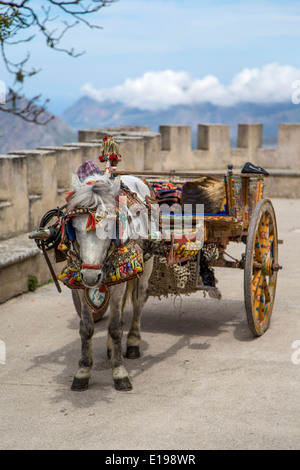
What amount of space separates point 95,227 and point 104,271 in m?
0.32

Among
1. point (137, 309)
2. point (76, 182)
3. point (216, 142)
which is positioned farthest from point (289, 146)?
point (76, 182)

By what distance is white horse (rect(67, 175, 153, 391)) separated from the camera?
4648 mm

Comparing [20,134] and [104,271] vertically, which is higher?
[20,134]

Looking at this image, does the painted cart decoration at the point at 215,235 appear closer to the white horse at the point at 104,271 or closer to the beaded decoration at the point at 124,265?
the white horse at the point at 104,271

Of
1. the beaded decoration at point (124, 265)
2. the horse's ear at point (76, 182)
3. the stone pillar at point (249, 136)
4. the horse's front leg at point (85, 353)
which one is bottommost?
the horse's front leg at point (85, 353)

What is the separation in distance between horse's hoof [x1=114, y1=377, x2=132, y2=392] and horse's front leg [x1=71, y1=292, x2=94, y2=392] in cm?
20

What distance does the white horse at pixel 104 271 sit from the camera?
4.65 m

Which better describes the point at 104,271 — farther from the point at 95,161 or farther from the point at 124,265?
the point at 95,161

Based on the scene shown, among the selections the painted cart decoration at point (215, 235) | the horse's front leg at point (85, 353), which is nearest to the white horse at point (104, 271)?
the horse's front leg at point (85, 353)

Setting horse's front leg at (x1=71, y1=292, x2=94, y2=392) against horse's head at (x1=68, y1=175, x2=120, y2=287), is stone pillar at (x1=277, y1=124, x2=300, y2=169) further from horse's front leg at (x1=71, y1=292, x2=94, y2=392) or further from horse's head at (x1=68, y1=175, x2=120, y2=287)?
horse's head at (x1=68, y1=175, x2=120, y2=287)

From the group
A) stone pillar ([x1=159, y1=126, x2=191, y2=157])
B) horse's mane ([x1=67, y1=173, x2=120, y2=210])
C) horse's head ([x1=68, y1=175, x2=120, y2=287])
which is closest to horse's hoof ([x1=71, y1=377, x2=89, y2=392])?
horse's head ([x1=68, y1=175, x2=120, y2=287])

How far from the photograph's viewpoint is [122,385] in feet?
17.0
